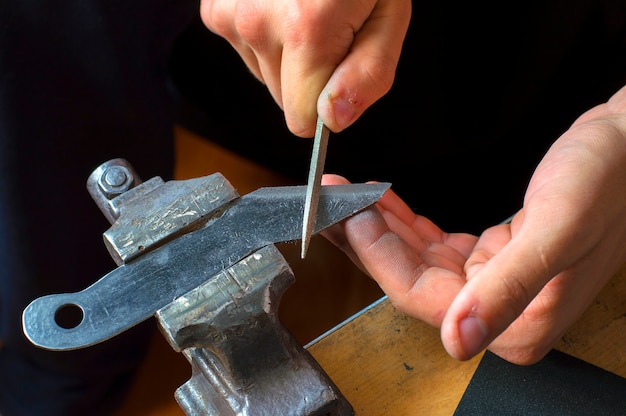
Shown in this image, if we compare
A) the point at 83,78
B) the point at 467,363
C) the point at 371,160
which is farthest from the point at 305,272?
the point at 467,363

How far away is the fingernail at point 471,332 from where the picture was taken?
639 mm

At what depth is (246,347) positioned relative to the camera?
28.1 inches

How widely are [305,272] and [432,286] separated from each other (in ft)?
3.16

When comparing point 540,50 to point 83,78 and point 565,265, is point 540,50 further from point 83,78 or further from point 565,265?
point 83,78

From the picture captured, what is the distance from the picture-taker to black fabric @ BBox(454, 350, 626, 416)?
810 millimetres

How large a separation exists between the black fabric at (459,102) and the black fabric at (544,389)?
554mm

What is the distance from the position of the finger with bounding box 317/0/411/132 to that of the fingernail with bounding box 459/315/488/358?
28 centimetres

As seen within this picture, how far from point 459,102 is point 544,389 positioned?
2.00ft

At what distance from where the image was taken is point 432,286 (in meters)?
0.76

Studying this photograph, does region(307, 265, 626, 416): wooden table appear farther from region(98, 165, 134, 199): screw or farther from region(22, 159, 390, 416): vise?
region(98, 165, 134, 199): screw

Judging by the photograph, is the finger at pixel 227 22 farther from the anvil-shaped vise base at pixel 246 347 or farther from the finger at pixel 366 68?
the anvil-shaped vise base at pixel 246 347

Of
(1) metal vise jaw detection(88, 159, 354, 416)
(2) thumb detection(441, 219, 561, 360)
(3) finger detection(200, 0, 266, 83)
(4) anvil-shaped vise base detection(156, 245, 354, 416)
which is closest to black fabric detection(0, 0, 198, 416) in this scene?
(3) finger detection(200, 0, 266, 83)

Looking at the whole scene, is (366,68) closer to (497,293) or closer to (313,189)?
(313,189)

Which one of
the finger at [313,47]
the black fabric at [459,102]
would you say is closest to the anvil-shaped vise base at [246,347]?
the finger at [313,47]
